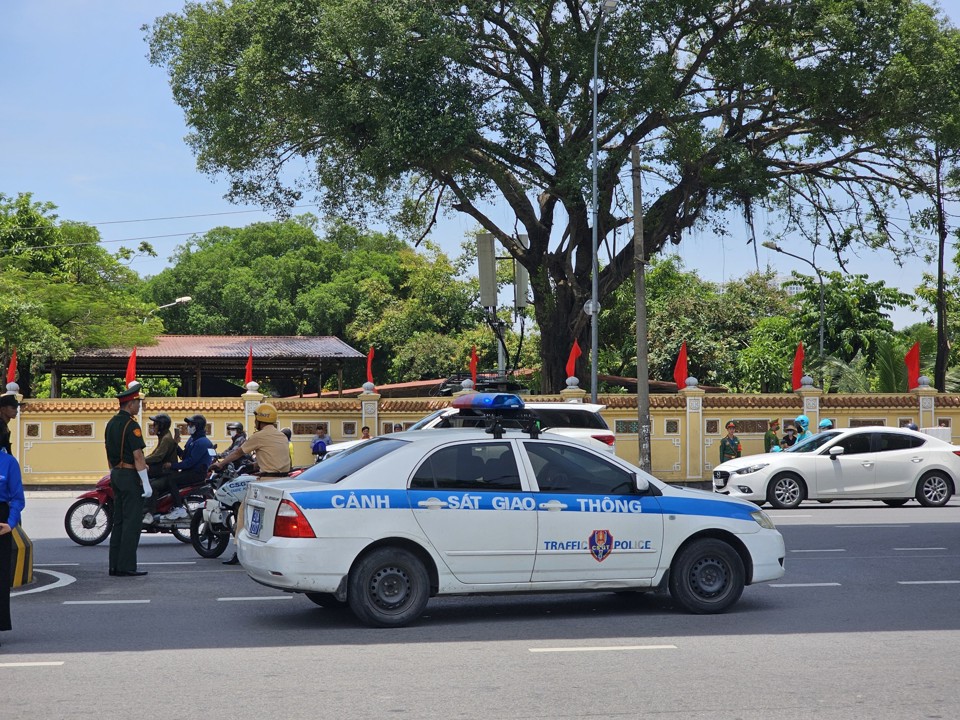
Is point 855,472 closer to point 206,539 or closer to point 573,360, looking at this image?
point 573,360

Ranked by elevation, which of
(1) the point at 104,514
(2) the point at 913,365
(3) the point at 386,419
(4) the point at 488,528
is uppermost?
(2) the point at 913,365

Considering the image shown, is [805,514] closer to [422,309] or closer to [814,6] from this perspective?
[814,6]

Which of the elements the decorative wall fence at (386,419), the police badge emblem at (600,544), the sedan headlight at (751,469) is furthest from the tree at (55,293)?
the police badge emblem at (600,544)

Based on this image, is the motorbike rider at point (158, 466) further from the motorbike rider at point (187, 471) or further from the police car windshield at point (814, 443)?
the police car windshield at point (814, 443)

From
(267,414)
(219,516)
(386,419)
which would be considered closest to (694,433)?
(386,419)

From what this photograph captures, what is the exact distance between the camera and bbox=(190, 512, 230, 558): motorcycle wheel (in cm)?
1334

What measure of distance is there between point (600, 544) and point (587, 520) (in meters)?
0.22

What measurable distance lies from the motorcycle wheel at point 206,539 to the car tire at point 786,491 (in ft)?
35.6

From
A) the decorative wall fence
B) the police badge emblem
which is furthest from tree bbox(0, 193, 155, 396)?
the police badge emblem

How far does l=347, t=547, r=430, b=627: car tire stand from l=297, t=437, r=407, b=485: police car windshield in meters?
0.72

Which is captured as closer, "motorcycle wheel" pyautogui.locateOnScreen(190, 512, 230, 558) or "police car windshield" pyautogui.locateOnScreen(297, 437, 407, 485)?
"police car windshield" pyautogui.locateOnScreen(297, 437, 407, 485)

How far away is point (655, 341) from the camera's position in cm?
4578

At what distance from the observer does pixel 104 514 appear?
15.0 m

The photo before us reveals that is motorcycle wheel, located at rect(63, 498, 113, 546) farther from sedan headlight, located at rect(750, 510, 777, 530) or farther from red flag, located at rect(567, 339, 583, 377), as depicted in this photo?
red flag, located at rect(567, 339, 583, 377)
